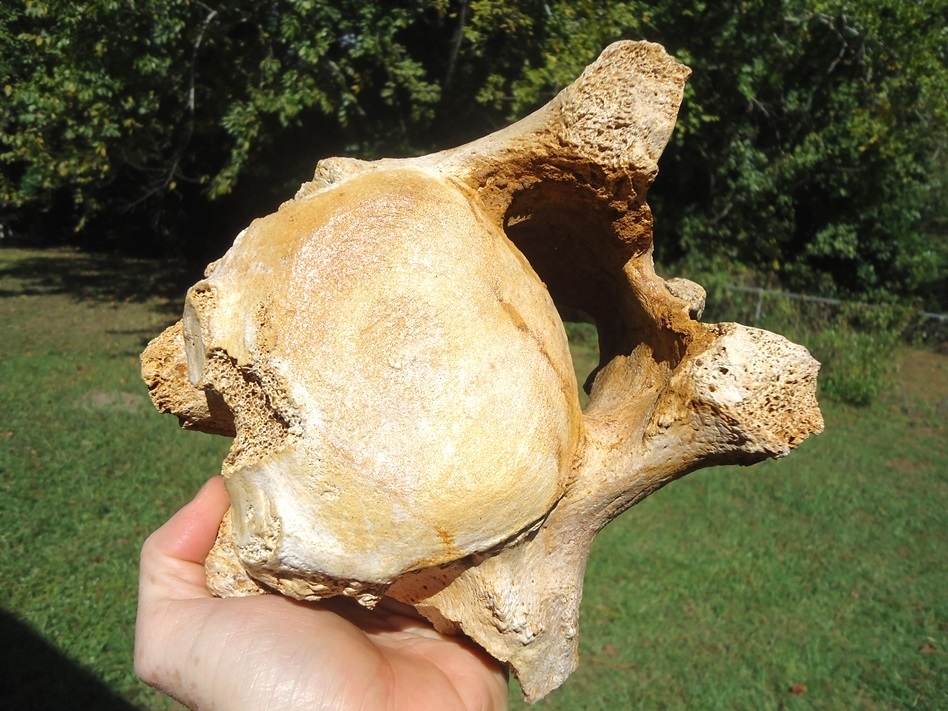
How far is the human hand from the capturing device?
1831 mm

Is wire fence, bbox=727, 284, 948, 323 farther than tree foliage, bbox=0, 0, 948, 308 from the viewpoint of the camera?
Yes

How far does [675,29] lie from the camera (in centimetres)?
779

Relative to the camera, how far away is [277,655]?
6.05 ft

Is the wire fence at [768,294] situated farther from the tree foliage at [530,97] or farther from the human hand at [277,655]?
the human hand at [277,655]

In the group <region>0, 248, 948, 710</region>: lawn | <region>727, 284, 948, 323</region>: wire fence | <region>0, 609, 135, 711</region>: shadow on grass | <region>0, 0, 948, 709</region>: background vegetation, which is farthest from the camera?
<region>727, 284, 948, 323</region>: wire fence

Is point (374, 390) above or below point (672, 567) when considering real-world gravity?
above

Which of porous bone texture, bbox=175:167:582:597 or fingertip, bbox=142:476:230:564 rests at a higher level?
porous bone texture, bbox=175:167:582:597

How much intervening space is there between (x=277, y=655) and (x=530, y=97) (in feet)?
18.5

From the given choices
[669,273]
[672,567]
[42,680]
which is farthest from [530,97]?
[42,680]

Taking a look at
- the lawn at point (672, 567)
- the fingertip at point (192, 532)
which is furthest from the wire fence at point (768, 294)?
the fingertip at point (192, 532)

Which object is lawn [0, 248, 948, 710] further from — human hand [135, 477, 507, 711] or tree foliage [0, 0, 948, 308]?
tree foliage [0, 0, 948, 308]

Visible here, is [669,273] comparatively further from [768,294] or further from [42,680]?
[42,680]

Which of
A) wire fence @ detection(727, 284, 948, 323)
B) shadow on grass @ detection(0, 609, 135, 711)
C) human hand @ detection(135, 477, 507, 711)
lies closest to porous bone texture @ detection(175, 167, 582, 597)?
human hand @ detection(135, 477, 507, 711)

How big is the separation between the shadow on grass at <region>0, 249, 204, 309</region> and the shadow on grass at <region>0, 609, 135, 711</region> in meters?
8.60
